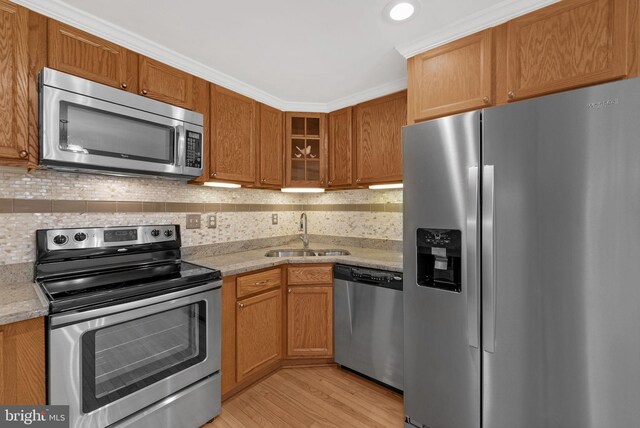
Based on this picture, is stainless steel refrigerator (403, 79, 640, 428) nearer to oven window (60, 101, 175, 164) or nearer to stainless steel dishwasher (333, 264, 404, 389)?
stainless steel dishwasher (333, 264, 404, 389)

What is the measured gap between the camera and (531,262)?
1.23 m

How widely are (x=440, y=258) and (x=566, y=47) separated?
1.15 meters

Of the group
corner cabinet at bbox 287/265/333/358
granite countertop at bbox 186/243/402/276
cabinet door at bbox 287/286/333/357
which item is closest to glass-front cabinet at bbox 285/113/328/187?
granite countertop at bbox 186/243/402/276

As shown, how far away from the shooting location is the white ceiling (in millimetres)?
1473

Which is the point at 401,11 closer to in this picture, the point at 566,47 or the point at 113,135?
the point at 566,47

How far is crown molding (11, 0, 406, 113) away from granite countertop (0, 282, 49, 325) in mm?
1377

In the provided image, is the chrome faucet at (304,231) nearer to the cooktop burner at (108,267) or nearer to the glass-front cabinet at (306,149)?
the glass-front cabinet at (306,149)

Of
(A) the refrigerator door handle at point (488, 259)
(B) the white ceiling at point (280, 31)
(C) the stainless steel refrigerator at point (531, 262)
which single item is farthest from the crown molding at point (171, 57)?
(A) the refrigerator door handle at point (488, 259)

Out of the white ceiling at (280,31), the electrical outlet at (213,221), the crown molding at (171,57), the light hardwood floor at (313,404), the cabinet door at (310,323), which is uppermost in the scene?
the white ceiling at (280,31)

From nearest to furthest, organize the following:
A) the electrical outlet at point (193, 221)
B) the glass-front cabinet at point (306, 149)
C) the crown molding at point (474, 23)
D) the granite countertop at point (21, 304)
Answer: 1. the granite countertop at point (21, 304)
2. the crown molding at point (474, 23)
3. the electrical outlet at point (193, 221)
4. the glass-front cabinet at point (306, 149)

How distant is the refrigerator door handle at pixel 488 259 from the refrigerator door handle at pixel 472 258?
0.03 metres

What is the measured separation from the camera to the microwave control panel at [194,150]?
190 cm

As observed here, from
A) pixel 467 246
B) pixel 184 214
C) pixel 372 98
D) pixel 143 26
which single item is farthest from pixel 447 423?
pixel 143 26

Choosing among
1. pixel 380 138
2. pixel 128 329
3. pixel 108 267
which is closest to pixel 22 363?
pixel 128 329
